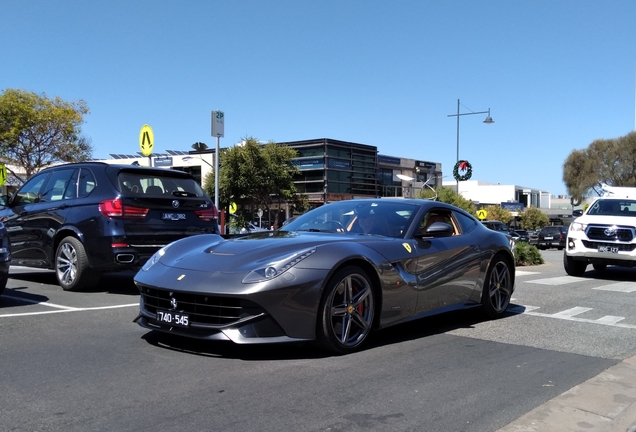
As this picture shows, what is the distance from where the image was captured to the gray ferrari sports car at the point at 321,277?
4570 millimetres

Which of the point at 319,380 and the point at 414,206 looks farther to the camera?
the point at 414,206

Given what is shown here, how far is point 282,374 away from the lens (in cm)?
439

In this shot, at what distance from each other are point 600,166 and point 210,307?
218 ft

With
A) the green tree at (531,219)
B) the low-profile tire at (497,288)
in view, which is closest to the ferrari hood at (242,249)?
the low-profile tire at (497,288)

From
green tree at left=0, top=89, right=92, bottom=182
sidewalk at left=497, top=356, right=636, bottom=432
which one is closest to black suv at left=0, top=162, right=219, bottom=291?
sidewalk at left=497, top=356, right=636, bottom=432

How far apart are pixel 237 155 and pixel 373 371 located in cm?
4591

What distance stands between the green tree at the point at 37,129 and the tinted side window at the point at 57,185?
28059 mm

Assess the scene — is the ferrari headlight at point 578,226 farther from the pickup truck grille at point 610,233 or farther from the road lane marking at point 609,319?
the road lane marking at point 609,319

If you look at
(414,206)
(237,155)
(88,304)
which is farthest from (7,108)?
(414,206)

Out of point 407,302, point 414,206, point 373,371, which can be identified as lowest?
point 373,371

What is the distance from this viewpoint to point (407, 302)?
5684mm

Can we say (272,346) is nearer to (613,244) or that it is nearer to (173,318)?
(173,318)

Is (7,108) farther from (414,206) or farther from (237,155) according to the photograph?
(414,206)

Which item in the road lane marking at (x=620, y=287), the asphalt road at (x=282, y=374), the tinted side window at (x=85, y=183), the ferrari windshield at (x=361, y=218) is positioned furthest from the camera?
the road lane marking at (x=620, y=287)
